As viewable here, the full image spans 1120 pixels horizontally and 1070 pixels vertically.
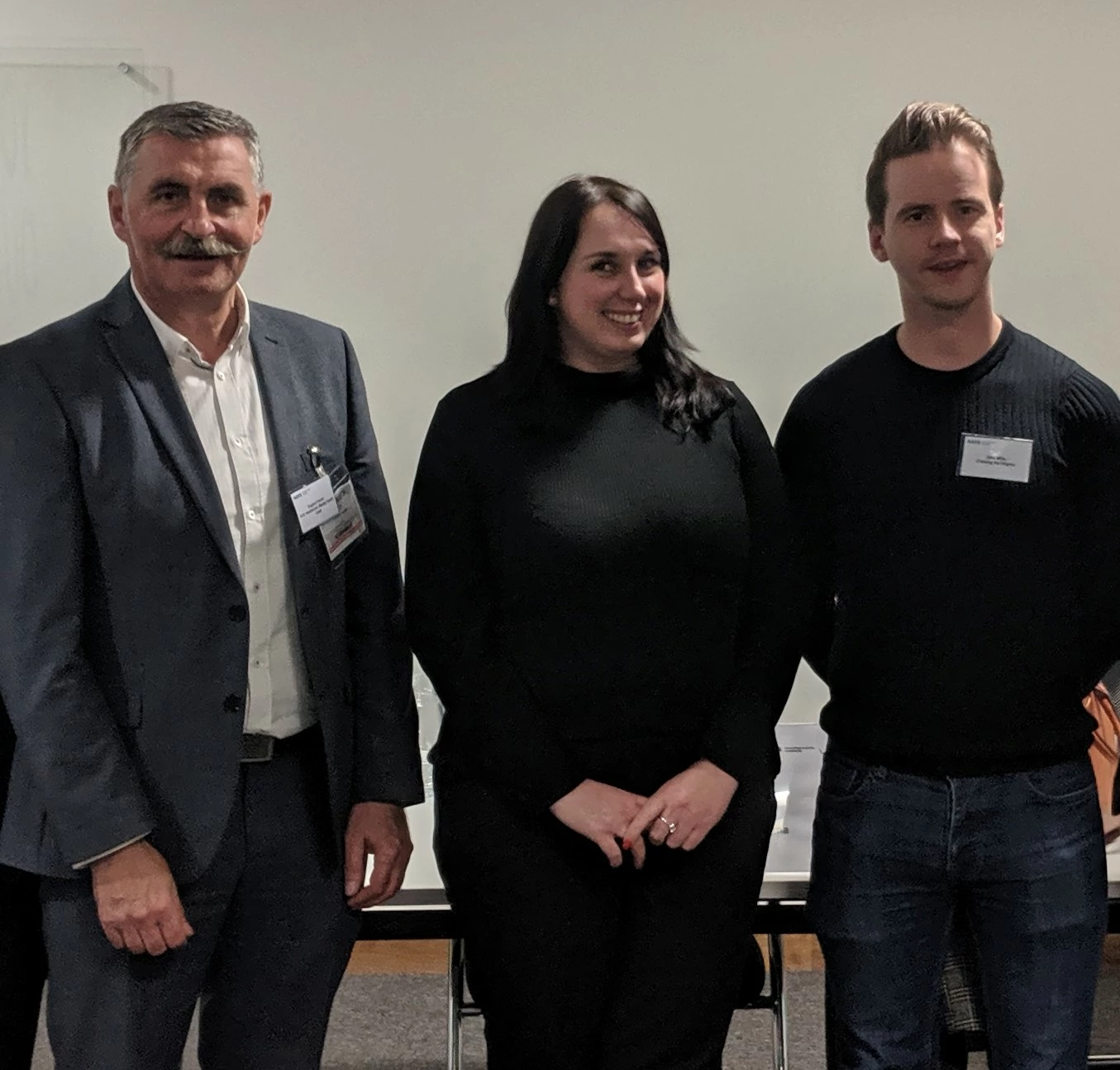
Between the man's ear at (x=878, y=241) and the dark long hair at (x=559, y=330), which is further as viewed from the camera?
the man's ear at (x=878, y=241)

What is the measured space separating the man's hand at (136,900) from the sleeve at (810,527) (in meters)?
0.91

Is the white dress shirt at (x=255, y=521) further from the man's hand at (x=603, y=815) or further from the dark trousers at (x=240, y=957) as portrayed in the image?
the man's hand at (x=603, y=815)

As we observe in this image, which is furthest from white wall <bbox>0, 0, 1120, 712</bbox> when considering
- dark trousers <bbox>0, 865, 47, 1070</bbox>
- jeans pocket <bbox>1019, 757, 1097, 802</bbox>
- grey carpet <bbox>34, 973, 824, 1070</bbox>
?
dark trousers <bbox>0, 865, 47, 1070</bbox>

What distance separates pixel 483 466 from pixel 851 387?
562 millimetres

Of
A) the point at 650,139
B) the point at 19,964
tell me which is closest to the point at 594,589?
the point at 19,964

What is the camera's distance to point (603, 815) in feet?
4.99

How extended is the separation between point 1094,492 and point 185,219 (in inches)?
50.4

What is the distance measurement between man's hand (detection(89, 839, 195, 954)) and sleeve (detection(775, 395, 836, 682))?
0.91m

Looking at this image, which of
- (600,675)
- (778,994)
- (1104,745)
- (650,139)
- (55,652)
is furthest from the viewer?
(650,139)

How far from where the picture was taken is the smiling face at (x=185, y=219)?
1.56m

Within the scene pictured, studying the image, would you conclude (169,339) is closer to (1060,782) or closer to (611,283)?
(611,283)

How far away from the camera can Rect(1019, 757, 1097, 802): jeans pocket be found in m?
1.61

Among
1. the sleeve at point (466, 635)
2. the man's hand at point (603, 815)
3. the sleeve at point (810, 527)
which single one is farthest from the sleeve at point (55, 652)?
the sleeve at point (810, 527)

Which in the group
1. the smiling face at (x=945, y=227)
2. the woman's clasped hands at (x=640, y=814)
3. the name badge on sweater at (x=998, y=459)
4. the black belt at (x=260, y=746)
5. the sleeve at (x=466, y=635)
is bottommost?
the woman's clasped hands at (x=640, y=814)
